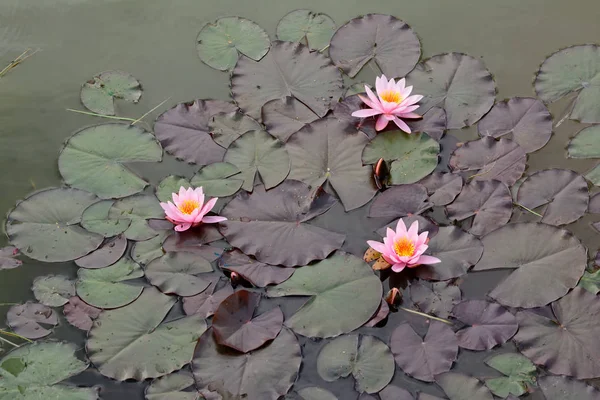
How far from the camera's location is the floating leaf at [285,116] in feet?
11.1

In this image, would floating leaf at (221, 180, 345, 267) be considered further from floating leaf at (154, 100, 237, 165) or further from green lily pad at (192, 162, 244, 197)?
floating leaf at (154, 100, 237, 165)

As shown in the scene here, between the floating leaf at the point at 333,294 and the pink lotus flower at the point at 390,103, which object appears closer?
the floating leaf at the point at 333,294

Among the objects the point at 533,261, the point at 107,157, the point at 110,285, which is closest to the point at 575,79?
the point at 533,261

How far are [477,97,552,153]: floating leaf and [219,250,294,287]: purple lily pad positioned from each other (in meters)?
1.39

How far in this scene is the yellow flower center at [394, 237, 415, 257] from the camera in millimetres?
2799

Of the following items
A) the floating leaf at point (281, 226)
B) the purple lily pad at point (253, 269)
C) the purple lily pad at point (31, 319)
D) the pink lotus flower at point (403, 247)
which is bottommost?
the purple lily pad at point (31, 319)

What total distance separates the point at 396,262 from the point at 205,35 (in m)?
2.03

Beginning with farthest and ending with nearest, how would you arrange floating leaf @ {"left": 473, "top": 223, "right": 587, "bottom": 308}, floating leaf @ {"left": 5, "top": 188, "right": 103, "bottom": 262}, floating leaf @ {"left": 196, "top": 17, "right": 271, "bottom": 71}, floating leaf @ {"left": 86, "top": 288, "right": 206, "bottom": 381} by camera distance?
floating leaf @ {"left": 196, "top": 17, "right": 271, "bottom": 71}
floating leaf @ {"left": 5, "top": 188, "right": 103, "bottom": 262}
floating leaf @ {"left": 473, "top": 223, "right": 587, "bottom": 308}
floating leaf @ {"left": 86, "top": 288, "right": 206, "bottom": 381}

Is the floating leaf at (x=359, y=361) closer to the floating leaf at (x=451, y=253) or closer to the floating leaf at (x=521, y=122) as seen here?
the floating leaf at (x=451, y=253)

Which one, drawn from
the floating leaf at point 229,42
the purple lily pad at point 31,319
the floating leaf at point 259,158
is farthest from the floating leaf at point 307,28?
the purple lily pad at point 31,319

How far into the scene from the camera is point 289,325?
8.87ft

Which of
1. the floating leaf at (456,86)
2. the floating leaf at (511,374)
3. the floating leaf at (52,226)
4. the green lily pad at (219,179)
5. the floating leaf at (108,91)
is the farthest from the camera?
the floating leaf at (108,91)

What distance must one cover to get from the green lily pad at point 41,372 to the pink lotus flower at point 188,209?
73 centimetres

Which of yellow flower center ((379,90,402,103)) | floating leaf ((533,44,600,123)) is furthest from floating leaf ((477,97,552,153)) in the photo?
yellow flower center ((379,90,402,103))
